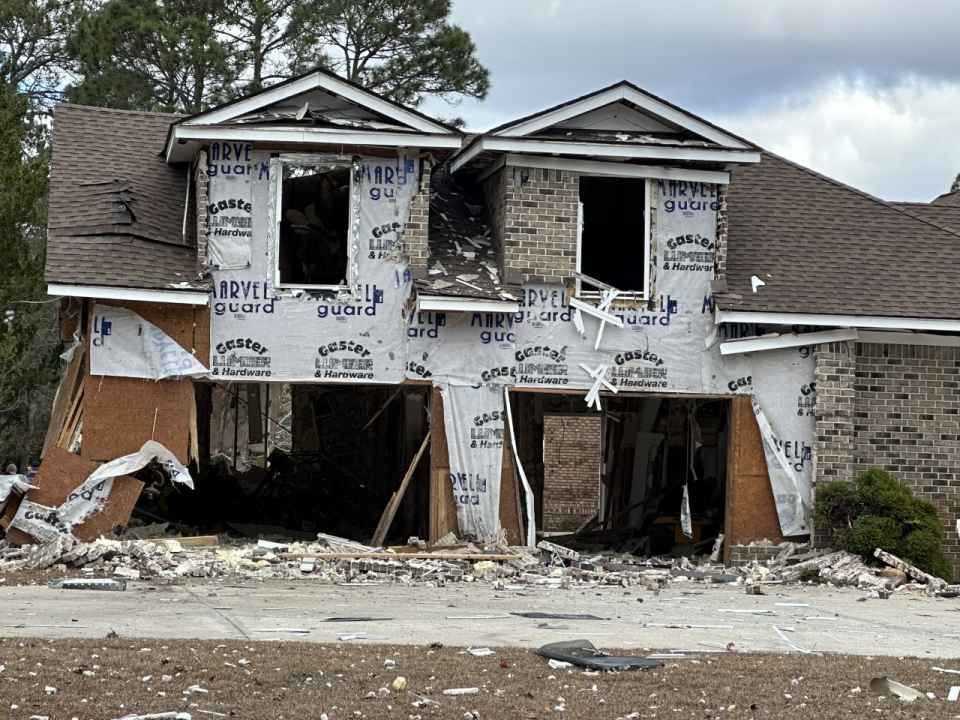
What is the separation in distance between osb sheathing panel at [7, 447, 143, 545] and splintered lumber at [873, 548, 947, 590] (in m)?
9.27

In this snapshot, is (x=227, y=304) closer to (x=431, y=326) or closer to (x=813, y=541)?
(x=431, y=326)

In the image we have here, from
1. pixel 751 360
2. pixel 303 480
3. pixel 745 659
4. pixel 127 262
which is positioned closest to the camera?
pixel 745 659

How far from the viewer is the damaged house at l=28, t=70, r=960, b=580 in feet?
57.0

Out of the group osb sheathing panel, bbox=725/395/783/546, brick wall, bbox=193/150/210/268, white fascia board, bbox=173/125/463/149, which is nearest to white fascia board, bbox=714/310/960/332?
osb sheathing panel, bbox=725/395/783/546

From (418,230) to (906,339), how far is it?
682 centimetres

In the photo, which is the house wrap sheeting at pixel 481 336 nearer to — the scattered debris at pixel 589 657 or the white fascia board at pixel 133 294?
the white fascia board at pixel 133 294

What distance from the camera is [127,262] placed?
17172mm

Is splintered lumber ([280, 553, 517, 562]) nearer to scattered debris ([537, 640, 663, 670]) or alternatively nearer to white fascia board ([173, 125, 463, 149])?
white fascia board ([173, 125, 463, 149])

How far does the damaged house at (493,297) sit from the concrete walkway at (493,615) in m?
2.87

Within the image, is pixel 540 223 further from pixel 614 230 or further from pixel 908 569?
pixel 908 569

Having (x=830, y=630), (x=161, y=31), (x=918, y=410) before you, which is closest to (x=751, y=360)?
(x=918, y=410)

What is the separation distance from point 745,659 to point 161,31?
24762mm

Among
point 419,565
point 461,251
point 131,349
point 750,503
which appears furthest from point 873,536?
point 131,349

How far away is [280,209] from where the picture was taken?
58.0 ft
